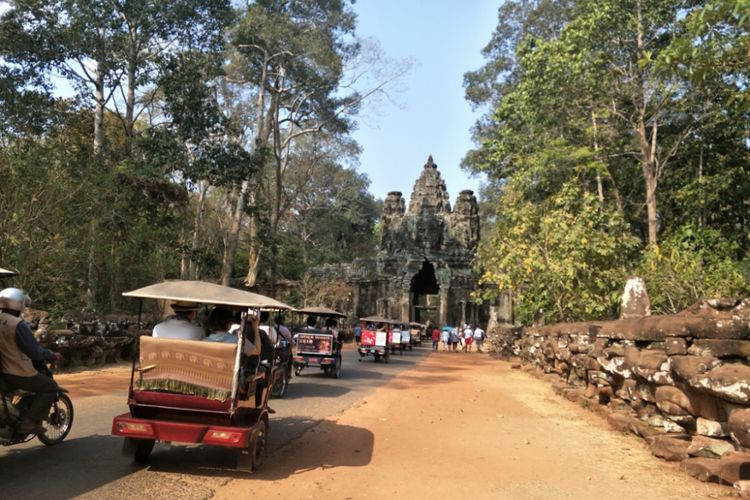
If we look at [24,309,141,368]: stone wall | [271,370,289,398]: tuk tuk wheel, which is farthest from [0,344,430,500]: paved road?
[24,309,141,368]: stone wall

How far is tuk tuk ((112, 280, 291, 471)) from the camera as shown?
5.30 meters

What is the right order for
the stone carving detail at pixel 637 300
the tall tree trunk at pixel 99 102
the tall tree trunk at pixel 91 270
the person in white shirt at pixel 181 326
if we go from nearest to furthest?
the person in white shirt at pixel 181 326 < the stone carving detail at pixel 637 300 < the tall tree trunk at pixel 91 270 < the tall tree trunk at pixel 99 102

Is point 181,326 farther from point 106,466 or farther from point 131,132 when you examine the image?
point 131,132

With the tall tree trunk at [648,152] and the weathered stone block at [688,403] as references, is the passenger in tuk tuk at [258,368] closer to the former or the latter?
the weathered stone block at [688,403]

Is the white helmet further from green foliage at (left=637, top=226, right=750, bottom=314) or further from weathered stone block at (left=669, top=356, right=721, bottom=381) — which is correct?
green foliage at (left=637, top=226, right=750, bottom=314)

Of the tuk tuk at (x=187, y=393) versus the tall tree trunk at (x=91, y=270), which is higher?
the tall tree trunk at (x=91, y=270)

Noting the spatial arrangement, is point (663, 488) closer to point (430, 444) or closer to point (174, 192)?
point (430, 444)

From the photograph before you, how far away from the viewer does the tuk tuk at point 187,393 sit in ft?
17.4

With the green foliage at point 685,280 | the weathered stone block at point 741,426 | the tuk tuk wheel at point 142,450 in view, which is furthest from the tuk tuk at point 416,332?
the weathered stone block at point 741,426

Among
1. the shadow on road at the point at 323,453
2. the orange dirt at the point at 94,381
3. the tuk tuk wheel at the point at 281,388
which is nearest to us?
the shadow on road at the point at 323,453

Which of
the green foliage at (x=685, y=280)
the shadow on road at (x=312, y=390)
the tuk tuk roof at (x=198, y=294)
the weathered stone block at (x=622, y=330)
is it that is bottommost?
the shadow on road at (x=312, y=390)

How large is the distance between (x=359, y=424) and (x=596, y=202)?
654 inches

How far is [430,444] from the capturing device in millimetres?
7531

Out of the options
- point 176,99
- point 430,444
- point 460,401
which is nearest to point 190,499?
point 430,444
